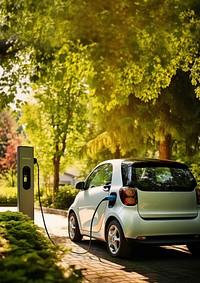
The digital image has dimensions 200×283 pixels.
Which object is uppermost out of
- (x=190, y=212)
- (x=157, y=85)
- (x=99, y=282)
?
(x=157, y=85)

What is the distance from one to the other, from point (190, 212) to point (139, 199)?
1.01m

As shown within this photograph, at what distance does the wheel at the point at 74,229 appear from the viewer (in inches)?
450

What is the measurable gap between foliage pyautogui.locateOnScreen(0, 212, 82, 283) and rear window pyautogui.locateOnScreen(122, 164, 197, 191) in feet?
7.18

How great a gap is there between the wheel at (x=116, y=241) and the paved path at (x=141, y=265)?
0.42 ft

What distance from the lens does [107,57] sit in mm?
11648

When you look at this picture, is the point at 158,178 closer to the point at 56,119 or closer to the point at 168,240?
the point at 168,240

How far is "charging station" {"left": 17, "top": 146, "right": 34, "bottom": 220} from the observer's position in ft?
34.4

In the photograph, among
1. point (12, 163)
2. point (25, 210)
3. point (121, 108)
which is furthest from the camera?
point (12, 163)

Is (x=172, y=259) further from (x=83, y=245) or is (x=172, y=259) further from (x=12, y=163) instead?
(x=12, y=163)

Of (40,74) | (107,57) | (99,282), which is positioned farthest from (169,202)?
(40,74)

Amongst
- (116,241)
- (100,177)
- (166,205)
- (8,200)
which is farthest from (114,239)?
(8,200)

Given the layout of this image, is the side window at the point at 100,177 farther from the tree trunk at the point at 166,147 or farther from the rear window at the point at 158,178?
the tree trunk at the point at 166,147

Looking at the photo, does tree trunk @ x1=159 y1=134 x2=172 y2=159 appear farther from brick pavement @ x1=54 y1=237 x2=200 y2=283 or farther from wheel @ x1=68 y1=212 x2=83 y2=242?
brick pavement @ x1=54 y1=237 x2=200 y2=283

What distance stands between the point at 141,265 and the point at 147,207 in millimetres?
989
